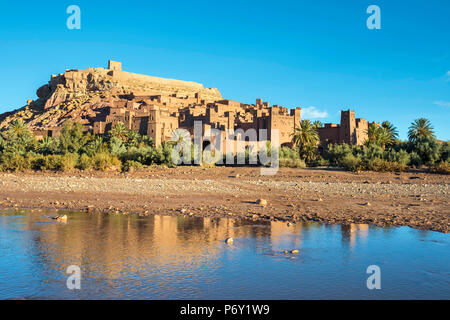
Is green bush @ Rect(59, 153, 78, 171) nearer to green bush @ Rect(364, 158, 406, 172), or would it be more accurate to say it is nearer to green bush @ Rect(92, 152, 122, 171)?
green bush @ Rect(92, 152, 122, 171)

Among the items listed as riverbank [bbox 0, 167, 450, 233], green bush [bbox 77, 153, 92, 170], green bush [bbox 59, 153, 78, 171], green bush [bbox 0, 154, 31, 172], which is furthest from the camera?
green bush [bbox 0, 154, 31, 172]

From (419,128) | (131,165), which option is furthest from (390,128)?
(131,165)

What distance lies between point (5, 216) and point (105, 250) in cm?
541

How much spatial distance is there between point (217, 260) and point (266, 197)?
7688 mm

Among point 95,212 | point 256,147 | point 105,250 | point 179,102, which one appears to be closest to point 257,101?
point 179,102

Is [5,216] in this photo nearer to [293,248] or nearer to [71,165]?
[293,248]

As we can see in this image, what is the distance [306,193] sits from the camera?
14.7 m

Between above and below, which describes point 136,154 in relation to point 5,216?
above

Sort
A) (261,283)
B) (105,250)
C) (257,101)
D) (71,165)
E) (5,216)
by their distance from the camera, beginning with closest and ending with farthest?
(261,283)
(105,250)
(5,216)
(71,165)
(257,101)

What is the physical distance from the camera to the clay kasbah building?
131 feet

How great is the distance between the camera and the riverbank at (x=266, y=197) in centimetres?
1060
